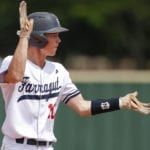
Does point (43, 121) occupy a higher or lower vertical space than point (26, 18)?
lower

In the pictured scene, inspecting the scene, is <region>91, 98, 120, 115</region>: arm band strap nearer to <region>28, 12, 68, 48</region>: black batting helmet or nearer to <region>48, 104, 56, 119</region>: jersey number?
<region>48, 104, 56, 119</region>: jersey number

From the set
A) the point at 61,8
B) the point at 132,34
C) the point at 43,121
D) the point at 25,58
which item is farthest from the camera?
the point at 132,34

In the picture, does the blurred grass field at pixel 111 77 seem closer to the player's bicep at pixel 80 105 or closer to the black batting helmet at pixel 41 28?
the player's bicep at pixel 80 105

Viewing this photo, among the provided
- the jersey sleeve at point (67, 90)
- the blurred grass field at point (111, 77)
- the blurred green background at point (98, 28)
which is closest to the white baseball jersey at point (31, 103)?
the jersey sleeve at point (67, 90)

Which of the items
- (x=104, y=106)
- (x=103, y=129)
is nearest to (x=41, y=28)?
(x=104, y=106)

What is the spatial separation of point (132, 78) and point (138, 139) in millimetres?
673

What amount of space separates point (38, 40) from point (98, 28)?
13.4 m

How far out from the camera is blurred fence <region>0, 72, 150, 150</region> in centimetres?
978

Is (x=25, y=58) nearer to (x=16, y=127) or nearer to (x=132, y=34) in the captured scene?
(x=16, y=127)

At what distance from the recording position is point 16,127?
21.2 ft

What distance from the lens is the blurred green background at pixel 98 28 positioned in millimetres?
18906

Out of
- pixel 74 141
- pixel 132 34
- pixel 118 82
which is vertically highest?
pixel 132 34

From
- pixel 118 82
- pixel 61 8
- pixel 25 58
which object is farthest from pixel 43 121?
pixel 61 8

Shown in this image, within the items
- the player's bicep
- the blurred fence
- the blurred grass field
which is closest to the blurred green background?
the blurred grass field
